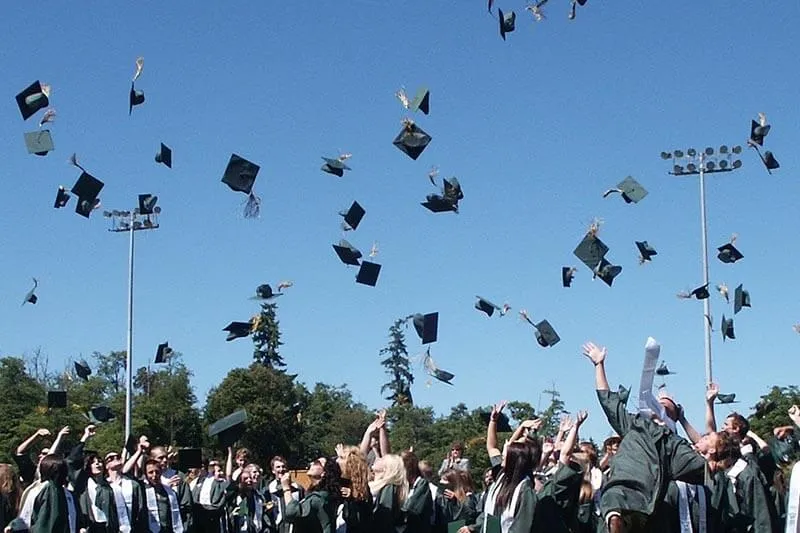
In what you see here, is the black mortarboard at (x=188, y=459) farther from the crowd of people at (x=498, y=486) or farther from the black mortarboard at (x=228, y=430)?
the black mortarboard at (x=228, y=430)

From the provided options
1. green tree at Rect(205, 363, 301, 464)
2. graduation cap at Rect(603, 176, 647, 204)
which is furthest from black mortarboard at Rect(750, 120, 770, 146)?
green tree at Rect(205, 363, 301, 464)

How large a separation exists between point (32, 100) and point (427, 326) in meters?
5.21

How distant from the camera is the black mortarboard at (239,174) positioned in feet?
45.5

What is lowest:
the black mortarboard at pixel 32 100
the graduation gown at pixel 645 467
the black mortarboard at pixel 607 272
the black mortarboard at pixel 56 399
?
the graduation gown at pixel 645 467

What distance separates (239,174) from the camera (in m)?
14.0

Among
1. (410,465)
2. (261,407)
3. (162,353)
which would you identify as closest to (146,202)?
(162,353)

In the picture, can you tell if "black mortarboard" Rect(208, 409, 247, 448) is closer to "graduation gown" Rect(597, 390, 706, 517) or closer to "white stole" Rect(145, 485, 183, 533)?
"white stole" Rect(145, 485, 183, 533)

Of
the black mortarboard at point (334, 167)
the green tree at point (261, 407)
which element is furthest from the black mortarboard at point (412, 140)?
the green tree at point (261, 407)

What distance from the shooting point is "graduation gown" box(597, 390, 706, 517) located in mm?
7027

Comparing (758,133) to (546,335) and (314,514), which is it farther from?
(314,514)

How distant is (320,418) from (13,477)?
2220 inches

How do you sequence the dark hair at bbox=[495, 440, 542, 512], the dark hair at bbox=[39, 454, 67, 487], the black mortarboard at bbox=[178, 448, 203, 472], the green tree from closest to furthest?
the dark hair at bbox=[495, 440, 542, 512] → the dark hair at bbox=[39, 454, 67, 487] → the black mortarboard at bbox=[178, 448, 203, 472] → the green tree

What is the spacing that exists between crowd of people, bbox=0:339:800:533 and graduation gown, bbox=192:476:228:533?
0.06 feet

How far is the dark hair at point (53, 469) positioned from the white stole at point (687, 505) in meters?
5.08
